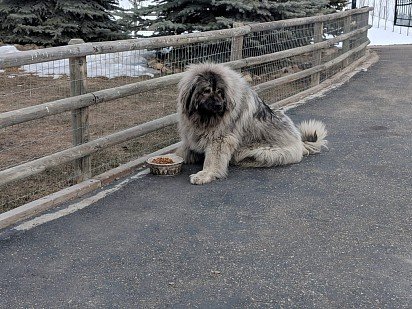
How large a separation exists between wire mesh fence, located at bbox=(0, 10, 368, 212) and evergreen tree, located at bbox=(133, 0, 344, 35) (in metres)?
0.61

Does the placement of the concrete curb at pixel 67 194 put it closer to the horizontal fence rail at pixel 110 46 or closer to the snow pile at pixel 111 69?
the horizontal fence rail at pixel 110 46

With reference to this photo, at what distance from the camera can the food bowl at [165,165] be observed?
586 cm

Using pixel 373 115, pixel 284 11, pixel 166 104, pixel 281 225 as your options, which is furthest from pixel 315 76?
pixel 281 225

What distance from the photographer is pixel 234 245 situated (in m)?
4.27

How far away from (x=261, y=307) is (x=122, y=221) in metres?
1.73

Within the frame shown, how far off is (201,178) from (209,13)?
6189 mm

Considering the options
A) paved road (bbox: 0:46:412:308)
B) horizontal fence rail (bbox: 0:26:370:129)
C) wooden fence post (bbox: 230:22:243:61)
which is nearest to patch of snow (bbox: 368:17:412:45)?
wooden fence post (bbox: 230:22:243:61)

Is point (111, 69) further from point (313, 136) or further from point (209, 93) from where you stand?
point (209, 93)

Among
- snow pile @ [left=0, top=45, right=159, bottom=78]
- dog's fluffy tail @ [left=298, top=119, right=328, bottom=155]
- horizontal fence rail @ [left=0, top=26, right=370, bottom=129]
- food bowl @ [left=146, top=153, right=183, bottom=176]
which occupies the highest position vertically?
horizontal fence rail @ [left=0, top=26, right=370, bottom=129]

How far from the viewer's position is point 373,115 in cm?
892

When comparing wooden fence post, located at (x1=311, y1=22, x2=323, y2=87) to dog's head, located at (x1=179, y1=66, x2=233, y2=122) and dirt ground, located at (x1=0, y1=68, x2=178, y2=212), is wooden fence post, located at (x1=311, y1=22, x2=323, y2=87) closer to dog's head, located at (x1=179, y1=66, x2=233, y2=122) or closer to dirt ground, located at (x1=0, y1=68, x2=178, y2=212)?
dirt ground, located at (x1=0, y1=68, x2=178, y2=212)

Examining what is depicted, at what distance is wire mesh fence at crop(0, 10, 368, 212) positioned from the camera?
5.77m

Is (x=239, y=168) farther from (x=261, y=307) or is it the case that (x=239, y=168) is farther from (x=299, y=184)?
(x=261, y=307)

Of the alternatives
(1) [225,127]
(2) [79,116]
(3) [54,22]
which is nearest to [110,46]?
(2) [79,116]
